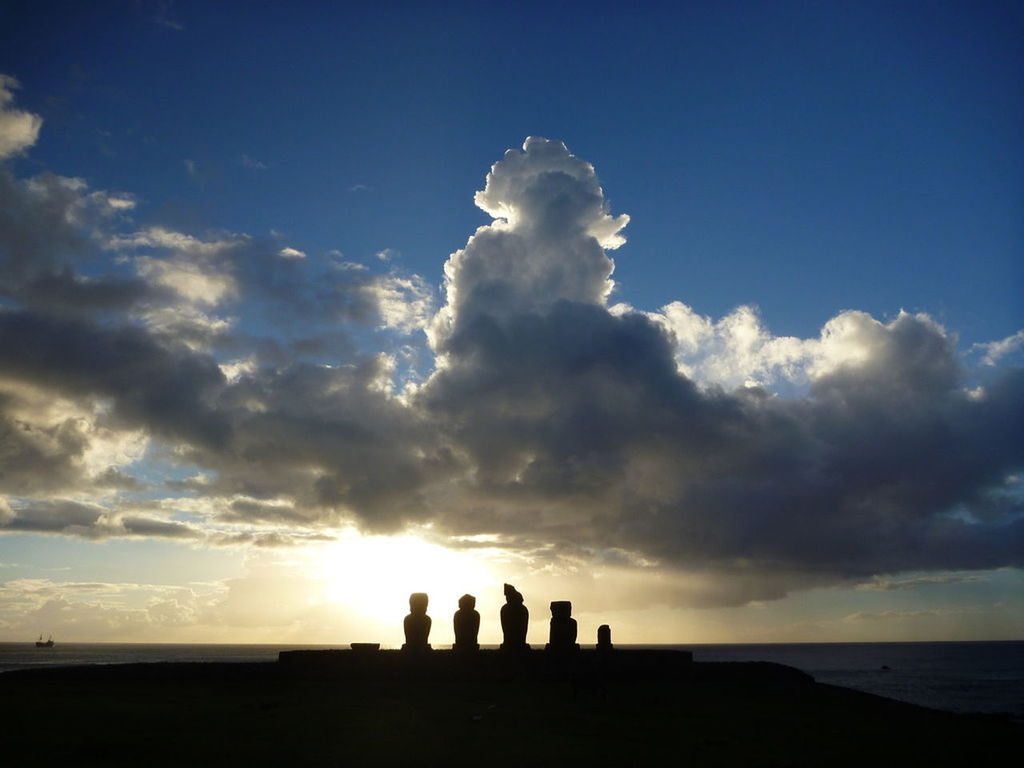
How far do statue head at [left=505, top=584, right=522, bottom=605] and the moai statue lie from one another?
66.0 inches

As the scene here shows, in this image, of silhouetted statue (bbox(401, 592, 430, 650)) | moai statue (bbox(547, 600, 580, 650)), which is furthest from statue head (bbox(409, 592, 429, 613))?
moai statue (bbox(547, 600, 580, 650))

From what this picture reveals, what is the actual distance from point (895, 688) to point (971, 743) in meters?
46.5

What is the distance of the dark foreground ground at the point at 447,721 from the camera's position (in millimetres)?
17219

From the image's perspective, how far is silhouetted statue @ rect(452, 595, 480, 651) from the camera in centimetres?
3909

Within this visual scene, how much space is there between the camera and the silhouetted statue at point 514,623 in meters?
39.0

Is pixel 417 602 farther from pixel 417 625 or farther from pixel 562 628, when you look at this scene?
pixel 562 628

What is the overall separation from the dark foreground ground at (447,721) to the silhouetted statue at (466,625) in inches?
68.1

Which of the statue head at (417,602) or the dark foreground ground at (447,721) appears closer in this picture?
the dark foreground ground at (447,721)

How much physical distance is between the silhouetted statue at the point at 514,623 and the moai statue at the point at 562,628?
1.24 m

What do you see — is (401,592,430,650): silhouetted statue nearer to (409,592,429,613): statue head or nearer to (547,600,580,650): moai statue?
(409,592,429,613): statue head

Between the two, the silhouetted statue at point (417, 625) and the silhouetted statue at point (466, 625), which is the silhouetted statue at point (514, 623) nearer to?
the silhouetted statue at point (466, 625)

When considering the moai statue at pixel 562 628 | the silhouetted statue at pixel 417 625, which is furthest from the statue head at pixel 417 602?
the moai statue at pixel 562 628

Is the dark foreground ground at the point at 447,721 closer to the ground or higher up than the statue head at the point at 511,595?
closer to the ground

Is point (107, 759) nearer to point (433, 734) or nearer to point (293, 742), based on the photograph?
point (293, 742)
